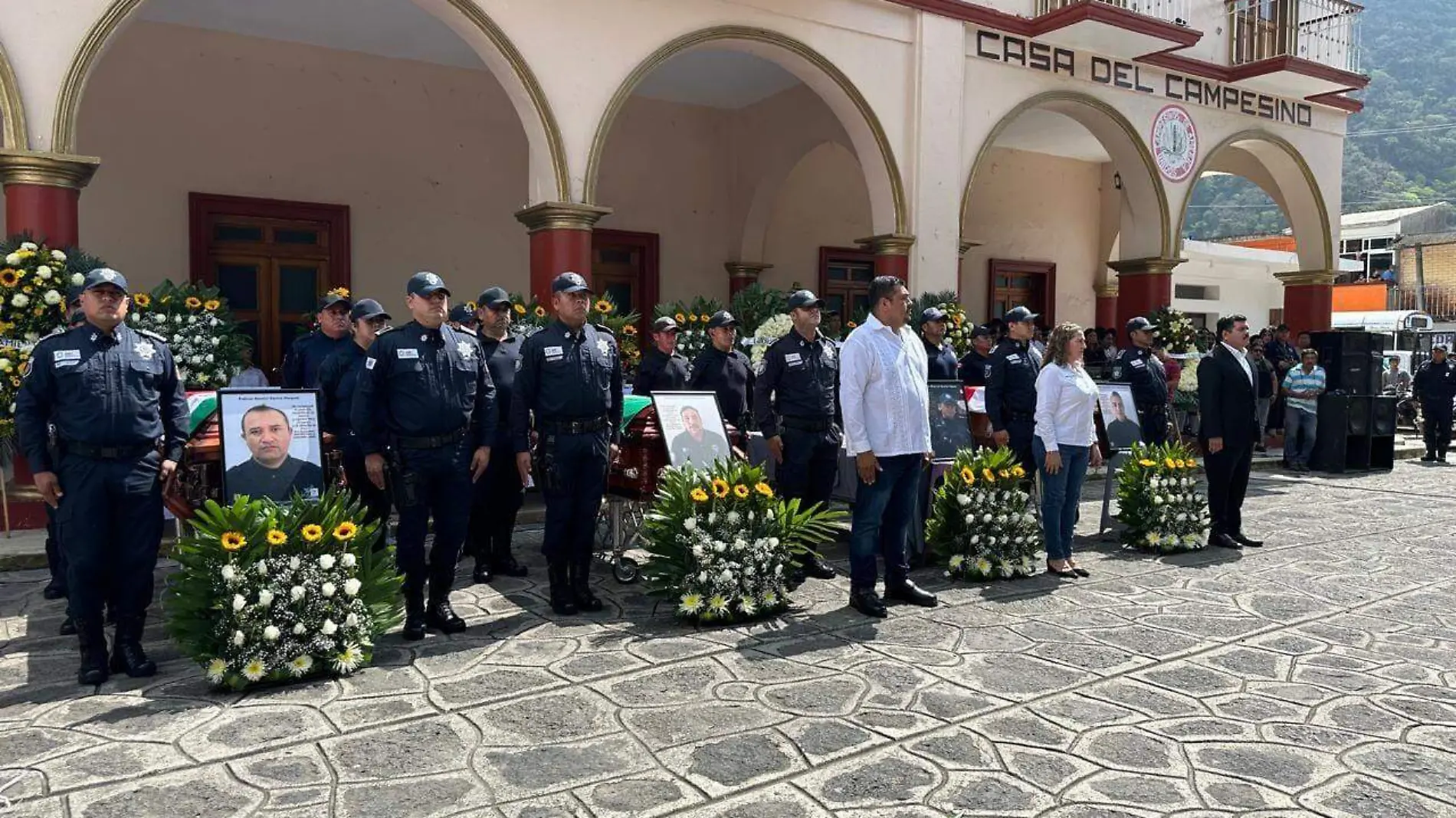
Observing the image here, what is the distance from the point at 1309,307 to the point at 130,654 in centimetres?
1763

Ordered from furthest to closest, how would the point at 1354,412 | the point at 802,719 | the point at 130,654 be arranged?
the point at 1354,412 < the point at 130,654 < the point at 802,719

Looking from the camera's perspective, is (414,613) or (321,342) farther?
(321,342)

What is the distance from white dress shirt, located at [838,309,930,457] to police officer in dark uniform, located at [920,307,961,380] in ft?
10.8

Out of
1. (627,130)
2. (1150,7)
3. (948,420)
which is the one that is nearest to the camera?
(948,420)

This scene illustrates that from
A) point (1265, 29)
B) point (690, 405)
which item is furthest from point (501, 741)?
point (1265, 29)

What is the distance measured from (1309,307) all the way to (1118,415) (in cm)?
1058

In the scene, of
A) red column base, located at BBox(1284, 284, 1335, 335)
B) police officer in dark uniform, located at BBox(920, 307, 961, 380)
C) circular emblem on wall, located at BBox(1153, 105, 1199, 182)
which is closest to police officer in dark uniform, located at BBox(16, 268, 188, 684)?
police officer in dark uniform, located at BBox(920, 307, 961, 380)

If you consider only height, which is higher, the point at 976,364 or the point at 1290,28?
the point at 1290,28

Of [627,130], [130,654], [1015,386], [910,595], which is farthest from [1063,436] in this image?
[627,130]

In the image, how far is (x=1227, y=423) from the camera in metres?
7.80

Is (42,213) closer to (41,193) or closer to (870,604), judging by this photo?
(41,193)

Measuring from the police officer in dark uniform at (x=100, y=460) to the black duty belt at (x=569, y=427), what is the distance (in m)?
1.89

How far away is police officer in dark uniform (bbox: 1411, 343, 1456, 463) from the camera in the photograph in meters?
15.1

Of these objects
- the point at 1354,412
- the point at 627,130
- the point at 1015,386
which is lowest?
the point at 1354,412
